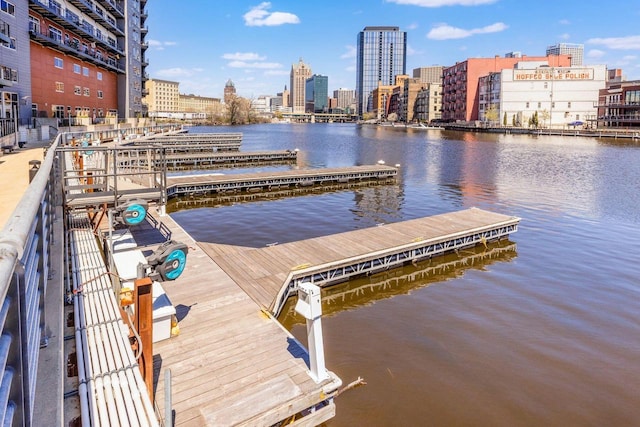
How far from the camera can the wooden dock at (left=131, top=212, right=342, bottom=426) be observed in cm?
711

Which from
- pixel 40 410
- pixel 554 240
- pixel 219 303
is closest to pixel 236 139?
pixel 554 240

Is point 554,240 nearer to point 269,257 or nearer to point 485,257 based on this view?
point 485,257

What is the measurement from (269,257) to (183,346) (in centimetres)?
644

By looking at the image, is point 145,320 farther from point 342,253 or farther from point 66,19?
point 66,19

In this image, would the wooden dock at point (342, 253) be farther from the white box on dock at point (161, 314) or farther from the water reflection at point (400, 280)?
the white box on dock at point (161, 314)

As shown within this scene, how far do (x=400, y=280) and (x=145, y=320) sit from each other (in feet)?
34.7

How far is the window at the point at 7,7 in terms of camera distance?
40.7 m

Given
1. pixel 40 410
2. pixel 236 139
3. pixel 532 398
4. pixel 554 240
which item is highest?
pixel 236 139

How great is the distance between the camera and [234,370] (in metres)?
8.07

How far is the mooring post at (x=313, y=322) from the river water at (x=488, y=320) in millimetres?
1378

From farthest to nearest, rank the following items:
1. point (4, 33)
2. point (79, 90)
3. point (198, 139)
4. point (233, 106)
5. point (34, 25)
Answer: point (233, 106) → point (198, 139) → point (79, 90) → point (34, 25) → point (4, 33)

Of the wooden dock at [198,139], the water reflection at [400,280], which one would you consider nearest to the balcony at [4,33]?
the wooden dock at [198,139]

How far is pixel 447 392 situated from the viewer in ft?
31.5

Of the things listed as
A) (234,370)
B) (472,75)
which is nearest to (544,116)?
(472,75)
